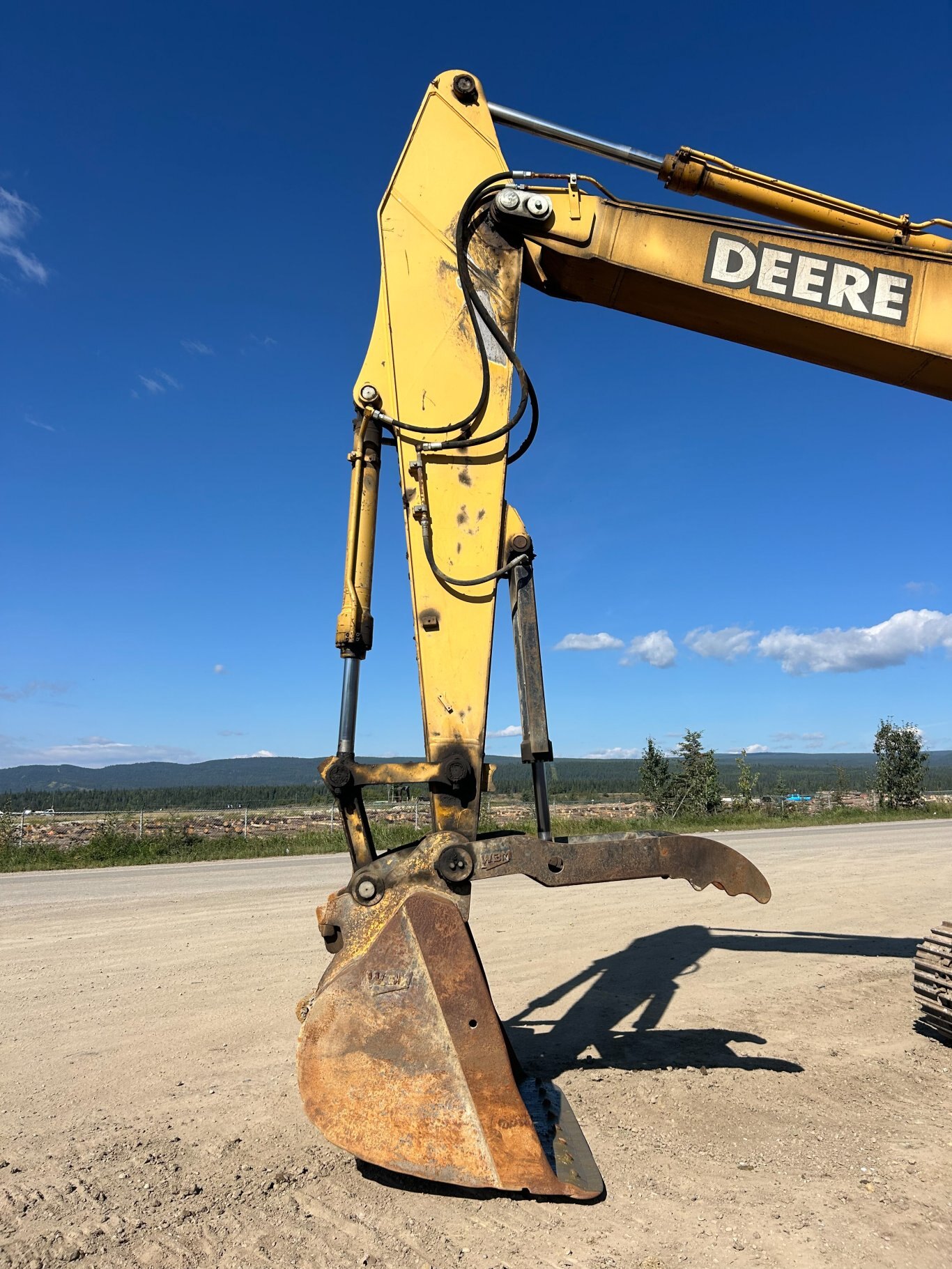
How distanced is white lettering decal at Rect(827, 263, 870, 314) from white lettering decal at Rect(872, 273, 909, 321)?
50 millimetres

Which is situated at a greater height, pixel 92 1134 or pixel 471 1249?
pixel 471 1249

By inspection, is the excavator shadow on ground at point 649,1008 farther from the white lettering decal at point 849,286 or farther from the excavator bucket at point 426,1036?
the white lettering decal at point 849,286

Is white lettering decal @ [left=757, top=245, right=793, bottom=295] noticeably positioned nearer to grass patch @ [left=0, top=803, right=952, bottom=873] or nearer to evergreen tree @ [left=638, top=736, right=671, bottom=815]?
grass patch @ [left=0, top=803, right=952, bottom=873]

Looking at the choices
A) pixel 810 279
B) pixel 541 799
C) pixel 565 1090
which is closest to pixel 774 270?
pixel 810 279

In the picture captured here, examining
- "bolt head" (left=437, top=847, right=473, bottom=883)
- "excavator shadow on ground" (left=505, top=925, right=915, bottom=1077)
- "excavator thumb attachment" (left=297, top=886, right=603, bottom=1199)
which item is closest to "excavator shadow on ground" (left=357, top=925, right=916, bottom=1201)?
"excavator shadow on ground" (left=505, top=925, right=915, bottom=1077)

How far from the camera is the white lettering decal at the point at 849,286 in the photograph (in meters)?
3.67

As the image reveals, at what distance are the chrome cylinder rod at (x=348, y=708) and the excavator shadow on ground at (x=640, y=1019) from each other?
165 centimetres

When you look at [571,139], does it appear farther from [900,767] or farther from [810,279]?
[900,767]

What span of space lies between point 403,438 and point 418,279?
0.76 meters

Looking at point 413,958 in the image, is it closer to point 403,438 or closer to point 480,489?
point 480,489

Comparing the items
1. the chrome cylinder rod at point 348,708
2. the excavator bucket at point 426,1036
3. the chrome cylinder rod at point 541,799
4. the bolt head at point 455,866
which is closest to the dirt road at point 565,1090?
the excavator bucket at point 426,1036

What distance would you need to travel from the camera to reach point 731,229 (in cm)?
371

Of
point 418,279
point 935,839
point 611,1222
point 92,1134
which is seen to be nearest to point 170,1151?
point 92,1134

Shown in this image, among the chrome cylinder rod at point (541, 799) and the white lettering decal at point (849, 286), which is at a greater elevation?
the white lettering decal at point (849, 286)
